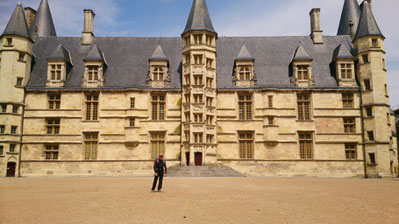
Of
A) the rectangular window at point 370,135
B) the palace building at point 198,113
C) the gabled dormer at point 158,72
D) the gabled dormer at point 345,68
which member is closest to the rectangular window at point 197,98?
the palace building at point 198,113

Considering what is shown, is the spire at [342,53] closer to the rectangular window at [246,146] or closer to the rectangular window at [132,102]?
the rectangular window at [246,146]

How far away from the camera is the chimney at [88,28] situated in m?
34.7

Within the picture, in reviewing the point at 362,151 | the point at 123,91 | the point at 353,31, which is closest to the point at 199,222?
the point at 123,91

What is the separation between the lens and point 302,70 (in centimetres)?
3130

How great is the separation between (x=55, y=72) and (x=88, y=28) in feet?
22.9

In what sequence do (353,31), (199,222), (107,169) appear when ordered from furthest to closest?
(353,31)
(107,169)
(199,222)

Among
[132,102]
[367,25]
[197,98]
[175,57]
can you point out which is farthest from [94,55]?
[367,25]

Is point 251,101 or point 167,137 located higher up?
point 251,101

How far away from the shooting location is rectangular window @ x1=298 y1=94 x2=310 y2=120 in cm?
3039

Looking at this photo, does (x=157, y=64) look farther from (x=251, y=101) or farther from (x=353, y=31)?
(x=353, y=31)

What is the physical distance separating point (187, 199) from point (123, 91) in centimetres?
2134

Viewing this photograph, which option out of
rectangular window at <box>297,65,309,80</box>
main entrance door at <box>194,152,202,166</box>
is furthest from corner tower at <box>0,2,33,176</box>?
rectangular window at <box>297,65,309,80</box>

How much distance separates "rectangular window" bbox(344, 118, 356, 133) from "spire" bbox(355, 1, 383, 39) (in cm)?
843

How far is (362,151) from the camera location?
29547 millimetres
